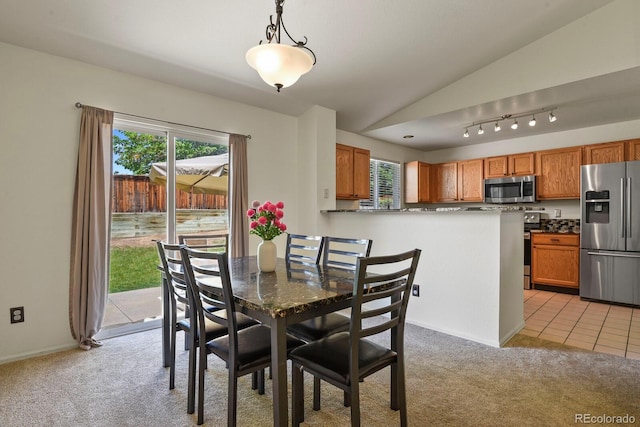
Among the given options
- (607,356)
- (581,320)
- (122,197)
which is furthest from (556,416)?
(122,197)

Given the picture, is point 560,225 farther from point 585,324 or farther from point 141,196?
point 141,196

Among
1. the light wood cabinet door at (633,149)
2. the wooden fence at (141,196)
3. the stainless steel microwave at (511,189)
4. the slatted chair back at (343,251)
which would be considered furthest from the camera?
the stainless steel microwave at (511,189)

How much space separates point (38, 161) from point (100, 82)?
33.2 inches

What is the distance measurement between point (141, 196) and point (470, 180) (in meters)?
5.16

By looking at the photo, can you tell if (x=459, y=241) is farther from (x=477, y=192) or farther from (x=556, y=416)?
(x=477, y=192)

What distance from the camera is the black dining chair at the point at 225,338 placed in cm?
162

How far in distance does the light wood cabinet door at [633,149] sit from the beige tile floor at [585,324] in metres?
1.96

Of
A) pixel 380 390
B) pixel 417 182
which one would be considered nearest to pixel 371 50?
pixel 380 390

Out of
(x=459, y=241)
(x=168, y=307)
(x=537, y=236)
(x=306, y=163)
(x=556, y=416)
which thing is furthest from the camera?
(x=537, y=236)

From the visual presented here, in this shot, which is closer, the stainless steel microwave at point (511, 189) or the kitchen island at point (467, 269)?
the kitchen island at point (467, 269)

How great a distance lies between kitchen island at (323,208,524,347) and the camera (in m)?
Answer: 2.94

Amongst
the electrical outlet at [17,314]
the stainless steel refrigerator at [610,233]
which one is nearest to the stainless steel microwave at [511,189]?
the stainless steel refrigerator at [610,233]

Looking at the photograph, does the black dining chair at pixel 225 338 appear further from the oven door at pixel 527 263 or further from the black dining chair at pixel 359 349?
the oven door at pixel 527 263

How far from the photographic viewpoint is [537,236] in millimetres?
5008
